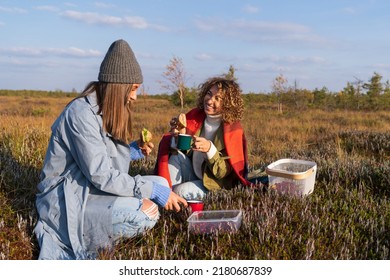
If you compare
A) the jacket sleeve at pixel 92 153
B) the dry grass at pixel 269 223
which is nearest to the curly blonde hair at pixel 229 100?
the dry grass at pixel 269 223

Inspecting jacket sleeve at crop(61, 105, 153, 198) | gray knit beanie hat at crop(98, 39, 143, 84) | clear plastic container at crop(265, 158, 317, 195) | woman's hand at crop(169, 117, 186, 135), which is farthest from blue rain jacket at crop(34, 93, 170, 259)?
clear plastic container at crop(265, 158, 317, 195)

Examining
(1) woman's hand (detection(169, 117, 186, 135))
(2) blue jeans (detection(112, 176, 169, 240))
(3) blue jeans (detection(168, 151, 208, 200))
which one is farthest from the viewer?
(3) blue jeans (detection(168, 151, 208, 200))

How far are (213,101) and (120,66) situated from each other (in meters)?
1.54

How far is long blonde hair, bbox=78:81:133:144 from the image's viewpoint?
10.8 feet

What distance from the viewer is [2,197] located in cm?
419

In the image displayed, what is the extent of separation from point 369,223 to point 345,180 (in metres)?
1.47

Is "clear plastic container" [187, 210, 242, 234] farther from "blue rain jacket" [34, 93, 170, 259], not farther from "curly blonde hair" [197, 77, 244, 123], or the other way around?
"curly blonde hair" [197, 77, 244, 123]

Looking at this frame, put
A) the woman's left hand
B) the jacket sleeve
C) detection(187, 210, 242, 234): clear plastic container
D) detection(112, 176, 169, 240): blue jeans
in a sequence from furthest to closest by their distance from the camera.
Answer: the woman's left hand → detection(187, 210, 242, 234): clear plastic container → detection(112, 176, 169, 240): blue jeans → the jacket sleeve

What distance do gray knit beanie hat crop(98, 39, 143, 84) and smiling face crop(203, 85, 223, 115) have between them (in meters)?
1.32

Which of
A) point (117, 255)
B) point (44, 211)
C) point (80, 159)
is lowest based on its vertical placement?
point (117, 255)

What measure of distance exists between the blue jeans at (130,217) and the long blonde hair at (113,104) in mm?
523

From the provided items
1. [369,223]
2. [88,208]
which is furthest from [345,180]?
[88,208]

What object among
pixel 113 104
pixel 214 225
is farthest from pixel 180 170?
pixel 113 104

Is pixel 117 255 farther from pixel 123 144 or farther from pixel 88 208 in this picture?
pixel 123 144
